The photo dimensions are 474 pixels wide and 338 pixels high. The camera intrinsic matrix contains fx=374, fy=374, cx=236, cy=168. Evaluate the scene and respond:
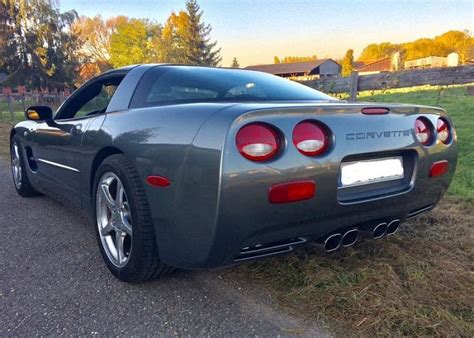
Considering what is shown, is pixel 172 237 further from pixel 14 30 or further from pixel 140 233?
pixel 14 30

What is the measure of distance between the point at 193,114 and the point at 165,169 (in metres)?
0.29

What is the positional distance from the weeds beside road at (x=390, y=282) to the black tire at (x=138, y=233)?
0.50 metres

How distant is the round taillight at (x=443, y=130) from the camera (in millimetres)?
2154

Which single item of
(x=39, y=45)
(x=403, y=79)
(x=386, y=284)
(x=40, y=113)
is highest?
(x=39, y=45)

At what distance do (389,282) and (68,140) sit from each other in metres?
2.33

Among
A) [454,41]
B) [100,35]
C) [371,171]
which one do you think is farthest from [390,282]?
[454,41]

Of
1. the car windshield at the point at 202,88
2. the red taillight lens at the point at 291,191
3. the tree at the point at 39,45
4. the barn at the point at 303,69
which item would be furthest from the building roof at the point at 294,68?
the red taillight lens at the point at 291,191

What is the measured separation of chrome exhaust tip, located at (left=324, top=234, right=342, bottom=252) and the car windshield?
95 centimetres

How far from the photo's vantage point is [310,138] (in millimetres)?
1680

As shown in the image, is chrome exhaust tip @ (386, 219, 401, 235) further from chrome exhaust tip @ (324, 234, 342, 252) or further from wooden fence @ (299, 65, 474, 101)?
wooden fence @ (299, 65, 474, 101)

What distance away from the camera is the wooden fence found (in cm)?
505

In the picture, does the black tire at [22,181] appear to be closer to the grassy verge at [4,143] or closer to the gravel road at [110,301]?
the gravel road at [110,301]

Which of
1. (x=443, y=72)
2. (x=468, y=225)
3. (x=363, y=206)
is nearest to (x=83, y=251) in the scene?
(x=363, y=206)

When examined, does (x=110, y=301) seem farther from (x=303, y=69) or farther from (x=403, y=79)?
(x=303, y=69)
